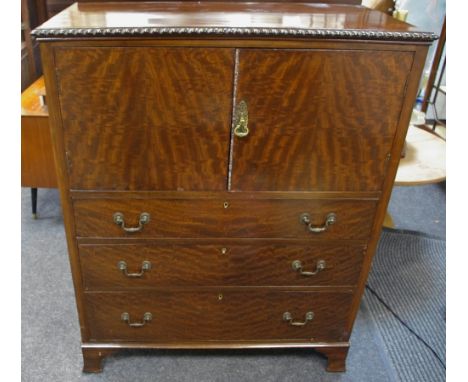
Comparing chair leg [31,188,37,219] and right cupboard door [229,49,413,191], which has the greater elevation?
right cupboard door [229,49,413,191]

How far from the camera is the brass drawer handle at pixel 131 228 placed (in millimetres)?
1201

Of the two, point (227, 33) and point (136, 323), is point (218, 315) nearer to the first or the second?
point (136, 323)

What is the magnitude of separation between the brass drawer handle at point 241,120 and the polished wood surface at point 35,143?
1094 millimetres

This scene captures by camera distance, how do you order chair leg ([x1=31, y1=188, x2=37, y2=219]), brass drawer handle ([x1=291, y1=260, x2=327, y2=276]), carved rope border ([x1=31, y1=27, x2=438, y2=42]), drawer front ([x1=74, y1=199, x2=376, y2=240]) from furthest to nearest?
chair leg ([x1=31, y1=188, x2=37, y2=219]) < brass drawer handle ([x1=291, y1=260, x2=327, y2=276]) < drawer front ([x1=74, y1=199, x2=376, y2=240]) < carved rope border ([x1=31, y1=27, x2=438, y2=42])

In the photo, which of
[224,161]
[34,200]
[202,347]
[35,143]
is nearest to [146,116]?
[224,161]

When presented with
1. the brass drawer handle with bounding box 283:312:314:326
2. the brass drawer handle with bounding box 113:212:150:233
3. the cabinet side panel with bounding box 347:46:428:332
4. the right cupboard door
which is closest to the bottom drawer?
the brass drawer handle with bounding box 283:312:314:326

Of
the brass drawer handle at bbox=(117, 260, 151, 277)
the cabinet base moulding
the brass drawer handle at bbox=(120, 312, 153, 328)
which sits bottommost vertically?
the cabinet base moulding

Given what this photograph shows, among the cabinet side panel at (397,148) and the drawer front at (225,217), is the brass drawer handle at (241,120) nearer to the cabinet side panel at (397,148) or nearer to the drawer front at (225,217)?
the drawer front at (225,217)

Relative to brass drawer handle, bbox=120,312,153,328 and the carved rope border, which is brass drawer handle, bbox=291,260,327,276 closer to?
brass drawer handle, bbox=120,312,153,328

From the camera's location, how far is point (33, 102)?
1938 mm

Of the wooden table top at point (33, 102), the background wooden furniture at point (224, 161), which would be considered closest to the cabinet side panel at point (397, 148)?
the background wooden furniture at point (224, 161)

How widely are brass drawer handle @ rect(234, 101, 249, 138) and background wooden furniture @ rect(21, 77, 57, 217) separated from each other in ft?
3.55

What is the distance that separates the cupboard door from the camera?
1005mm

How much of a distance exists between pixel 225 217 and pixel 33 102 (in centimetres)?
121
